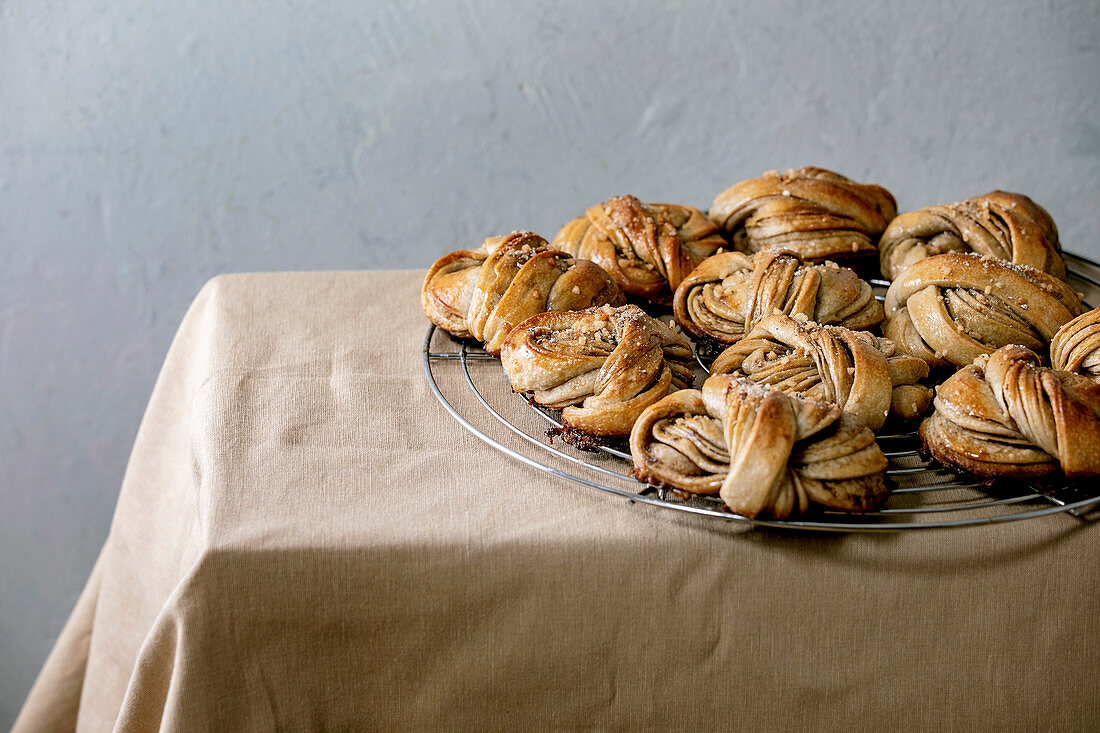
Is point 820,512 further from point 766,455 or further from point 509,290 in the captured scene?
point 509,290

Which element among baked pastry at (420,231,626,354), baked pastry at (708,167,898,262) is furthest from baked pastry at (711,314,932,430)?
baked pastry at (708,167,898,262)

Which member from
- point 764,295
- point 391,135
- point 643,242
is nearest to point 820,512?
point 764,295

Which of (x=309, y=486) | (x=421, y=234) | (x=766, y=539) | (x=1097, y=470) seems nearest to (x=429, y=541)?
(x=309, y=486)

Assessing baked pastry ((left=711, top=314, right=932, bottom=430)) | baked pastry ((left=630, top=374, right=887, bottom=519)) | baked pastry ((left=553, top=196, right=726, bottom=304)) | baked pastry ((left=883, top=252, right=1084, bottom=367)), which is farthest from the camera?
baked pastry ((left=553, top=196, right=726, bottom=304))

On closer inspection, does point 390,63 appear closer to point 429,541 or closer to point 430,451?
point 430,451

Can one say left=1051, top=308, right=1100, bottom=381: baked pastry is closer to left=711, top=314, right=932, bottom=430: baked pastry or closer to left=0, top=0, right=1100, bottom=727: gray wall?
left=711, top=314, right=932, bottom=430: baked pastry

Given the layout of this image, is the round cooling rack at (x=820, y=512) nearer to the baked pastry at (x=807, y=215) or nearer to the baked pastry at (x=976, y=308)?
the baked pastry at (x=976, y=308)

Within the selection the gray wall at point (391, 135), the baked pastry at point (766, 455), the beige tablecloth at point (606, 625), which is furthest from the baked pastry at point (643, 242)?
the gray wall at point (391, 135)
